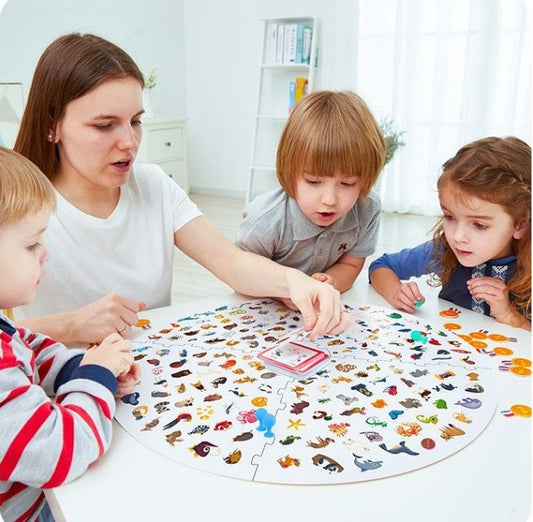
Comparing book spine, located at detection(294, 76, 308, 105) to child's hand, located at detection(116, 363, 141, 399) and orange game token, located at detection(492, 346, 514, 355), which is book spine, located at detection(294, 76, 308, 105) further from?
child's hand, located at detection(116, 363, 141, 399)

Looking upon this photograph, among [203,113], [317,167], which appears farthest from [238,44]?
[317,167]

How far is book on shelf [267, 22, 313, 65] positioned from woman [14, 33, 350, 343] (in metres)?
3.77

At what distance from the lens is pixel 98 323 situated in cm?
96

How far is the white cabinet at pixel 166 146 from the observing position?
4.50 meters

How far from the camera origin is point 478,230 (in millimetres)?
1151

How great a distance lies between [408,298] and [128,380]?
24.8 inches

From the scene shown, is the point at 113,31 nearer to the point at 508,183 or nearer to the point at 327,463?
the point at 508,183

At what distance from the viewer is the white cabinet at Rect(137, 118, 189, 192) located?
4.50 metres

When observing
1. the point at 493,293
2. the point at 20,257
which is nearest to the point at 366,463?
the point at 20,257

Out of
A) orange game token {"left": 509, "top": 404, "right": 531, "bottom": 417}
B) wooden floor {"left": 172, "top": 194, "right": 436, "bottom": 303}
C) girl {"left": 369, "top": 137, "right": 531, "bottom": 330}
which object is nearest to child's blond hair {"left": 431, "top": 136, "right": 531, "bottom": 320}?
girl {"left": 369, "top": 137, "right": 531, "bottom": 330}

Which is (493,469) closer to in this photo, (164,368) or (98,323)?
(164,368)

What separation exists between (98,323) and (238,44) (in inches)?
187

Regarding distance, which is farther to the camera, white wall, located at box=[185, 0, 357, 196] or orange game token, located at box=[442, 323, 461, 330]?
white wall, located at box=[185, 0, 357, 196]

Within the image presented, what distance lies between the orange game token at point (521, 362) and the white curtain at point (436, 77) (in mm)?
3557
